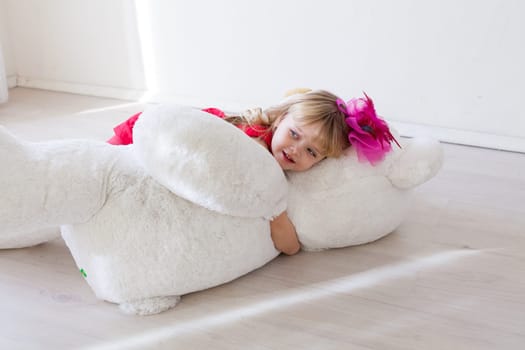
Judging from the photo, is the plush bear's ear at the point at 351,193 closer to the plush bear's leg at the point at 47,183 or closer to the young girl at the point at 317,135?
the young girl at the point at 317,135

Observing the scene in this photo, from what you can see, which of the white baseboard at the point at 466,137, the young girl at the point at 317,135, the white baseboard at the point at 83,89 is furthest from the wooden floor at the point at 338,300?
the white baseboard at the point at 83,89

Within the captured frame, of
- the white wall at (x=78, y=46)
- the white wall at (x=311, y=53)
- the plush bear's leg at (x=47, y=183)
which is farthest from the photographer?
the white wall at (x=78, y=46)

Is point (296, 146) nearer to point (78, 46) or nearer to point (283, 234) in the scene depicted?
point (283, 234)

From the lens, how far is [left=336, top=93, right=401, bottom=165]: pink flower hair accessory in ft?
4.03

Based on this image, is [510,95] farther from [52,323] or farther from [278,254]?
[52,323]

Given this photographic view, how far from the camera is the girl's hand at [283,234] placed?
3.98 feet

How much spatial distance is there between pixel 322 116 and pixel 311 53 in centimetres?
81

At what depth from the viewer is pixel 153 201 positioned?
1.10 meters

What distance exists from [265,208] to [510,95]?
99 centimetres

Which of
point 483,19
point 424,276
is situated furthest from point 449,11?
point 424,276

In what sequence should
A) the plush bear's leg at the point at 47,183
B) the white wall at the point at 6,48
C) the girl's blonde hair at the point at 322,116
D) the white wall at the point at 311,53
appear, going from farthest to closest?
the white wall at the point at 6,48, the white wall at the point at 311,53, the girl's blonde hair at the point at 322,116, the plush bear's leg at the point at 47,183

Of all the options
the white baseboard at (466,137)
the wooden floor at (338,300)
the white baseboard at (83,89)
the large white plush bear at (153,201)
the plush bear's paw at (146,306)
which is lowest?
the wooden floor at (338,300)

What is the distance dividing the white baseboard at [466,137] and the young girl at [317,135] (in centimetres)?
67

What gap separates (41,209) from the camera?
1.03m
